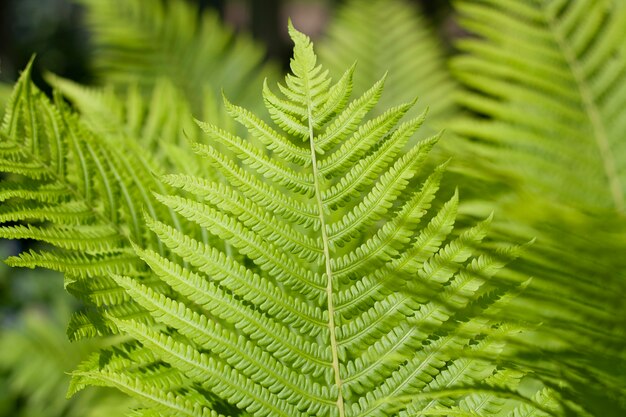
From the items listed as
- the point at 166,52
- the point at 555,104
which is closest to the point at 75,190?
the point at 555,104

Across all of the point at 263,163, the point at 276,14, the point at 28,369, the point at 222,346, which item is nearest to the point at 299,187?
the point at 263,163

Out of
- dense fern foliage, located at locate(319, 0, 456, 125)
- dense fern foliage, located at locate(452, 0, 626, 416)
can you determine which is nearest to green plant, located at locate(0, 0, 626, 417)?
dense fern foliage, located at locate(452, 0, 626, 416)

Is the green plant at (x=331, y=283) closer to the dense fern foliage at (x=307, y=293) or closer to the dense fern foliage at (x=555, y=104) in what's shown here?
the dense fern foliage at (x=307, y=293)

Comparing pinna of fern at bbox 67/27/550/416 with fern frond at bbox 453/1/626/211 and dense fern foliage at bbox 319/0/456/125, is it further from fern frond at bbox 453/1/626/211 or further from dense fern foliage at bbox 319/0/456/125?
dense fern foliage at bbox 319/0/456/125

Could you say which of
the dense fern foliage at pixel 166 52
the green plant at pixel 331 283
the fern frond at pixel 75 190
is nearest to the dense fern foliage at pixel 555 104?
the green plant at pixel 331 283

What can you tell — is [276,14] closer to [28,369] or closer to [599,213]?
[28,369]

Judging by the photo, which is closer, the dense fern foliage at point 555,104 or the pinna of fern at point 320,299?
the pinna of fern at point 320,299

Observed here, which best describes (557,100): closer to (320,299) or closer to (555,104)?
(555,104)

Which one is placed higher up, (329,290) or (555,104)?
(555,104)
